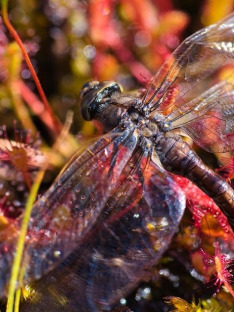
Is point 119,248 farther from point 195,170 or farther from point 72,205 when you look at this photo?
point 195,170

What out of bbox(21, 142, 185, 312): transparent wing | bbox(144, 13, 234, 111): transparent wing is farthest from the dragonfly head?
bbox(21, 142, 185, 312): transparent wing

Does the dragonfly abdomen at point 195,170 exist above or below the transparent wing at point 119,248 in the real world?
above

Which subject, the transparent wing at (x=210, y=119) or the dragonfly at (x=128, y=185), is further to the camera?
the transparent wing at (x=210, y=119)

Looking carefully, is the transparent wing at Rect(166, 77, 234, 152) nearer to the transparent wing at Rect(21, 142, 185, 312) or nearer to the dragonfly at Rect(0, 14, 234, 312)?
the dragonfly at Rect(0, 14, 234, 312)

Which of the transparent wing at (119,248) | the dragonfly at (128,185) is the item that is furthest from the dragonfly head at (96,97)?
the transparent wing at (119,248)

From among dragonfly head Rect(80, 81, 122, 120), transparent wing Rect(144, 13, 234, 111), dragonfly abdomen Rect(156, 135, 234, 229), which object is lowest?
dragonfly abdomen Rect(156, 135, 234, 229)

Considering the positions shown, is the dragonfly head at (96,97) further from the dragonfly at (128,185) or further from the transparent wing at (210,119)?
the transparent wing at (210,119)

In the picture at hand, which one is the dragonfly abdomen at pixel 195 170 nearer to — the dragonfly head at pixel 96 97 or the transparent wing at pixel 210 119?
the transparent wing at pixel 210 119

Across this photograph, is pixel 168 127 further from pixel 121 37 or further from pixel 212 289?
pixel 121 37

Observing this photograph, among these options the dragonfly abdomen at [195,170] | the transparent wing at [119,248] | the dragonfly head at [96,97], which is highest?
the dragonfly head at [96,97]
